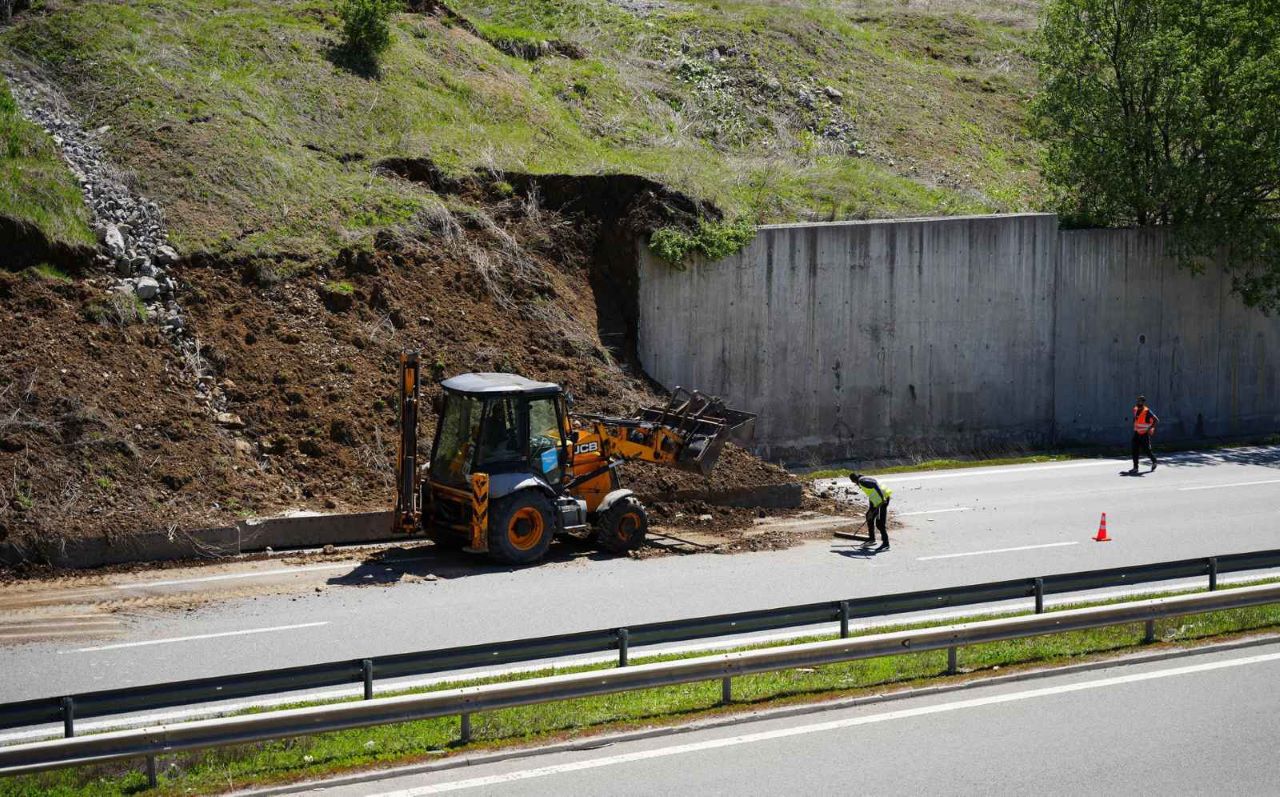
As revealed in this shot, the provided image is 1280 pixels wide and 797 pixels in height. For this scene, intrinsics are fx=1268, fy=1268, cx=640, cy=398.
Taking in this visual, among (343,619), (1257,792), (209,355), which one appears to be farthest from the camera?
(209,355)

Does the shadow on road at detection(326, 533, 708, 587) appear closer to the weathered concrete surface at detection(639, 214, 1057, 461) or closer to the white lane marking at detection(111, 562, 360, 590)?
the white lane marking at detection(111, 562, 360, 590)

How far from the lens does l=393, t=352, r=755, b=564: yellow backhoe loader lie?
15.6m

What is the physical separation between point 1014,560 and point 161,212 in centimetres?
1444

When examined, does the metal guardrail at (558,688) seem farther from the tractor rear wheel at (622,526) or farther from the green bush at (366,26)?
the green bush at (366,26)

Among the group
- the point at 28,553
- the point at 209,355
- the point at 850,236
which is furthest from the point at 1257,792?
the point at 850,236

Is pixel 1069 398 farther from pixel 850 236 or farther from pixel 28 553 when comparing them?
pixel 28 553

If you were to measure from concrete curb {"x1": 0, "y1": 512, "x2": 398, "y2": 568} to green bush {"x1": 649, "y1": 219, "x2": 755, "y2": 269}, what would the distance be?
8.56 m

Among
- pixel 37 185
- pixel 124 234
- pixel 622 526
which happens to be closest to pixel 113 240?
pixel 124 234

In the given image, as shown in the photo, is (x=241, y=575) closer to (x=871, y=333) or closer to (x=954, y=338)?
(x=871, y=333)

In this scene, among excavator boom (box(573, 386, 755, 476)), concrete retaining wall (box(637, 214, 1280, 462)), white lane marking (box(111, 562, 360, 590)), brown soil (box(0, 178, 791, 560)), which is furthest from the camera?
concrete retaining wall (box(637, 214, 1280, 462))

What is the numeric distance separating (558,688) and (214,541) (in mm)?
8274

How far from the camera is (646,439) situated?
16.9 meters

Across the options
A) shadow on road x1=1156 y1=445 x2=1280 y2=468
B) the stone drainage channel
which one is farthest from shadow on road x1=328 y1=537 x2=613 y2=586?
shadow on road x1=1156 y1=445 x2=1280 y2=468

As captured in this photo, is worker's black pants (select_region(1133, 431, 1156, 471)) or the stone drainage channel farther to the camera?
worker's black pants (select_region(1133, 431, 1156, 471))
